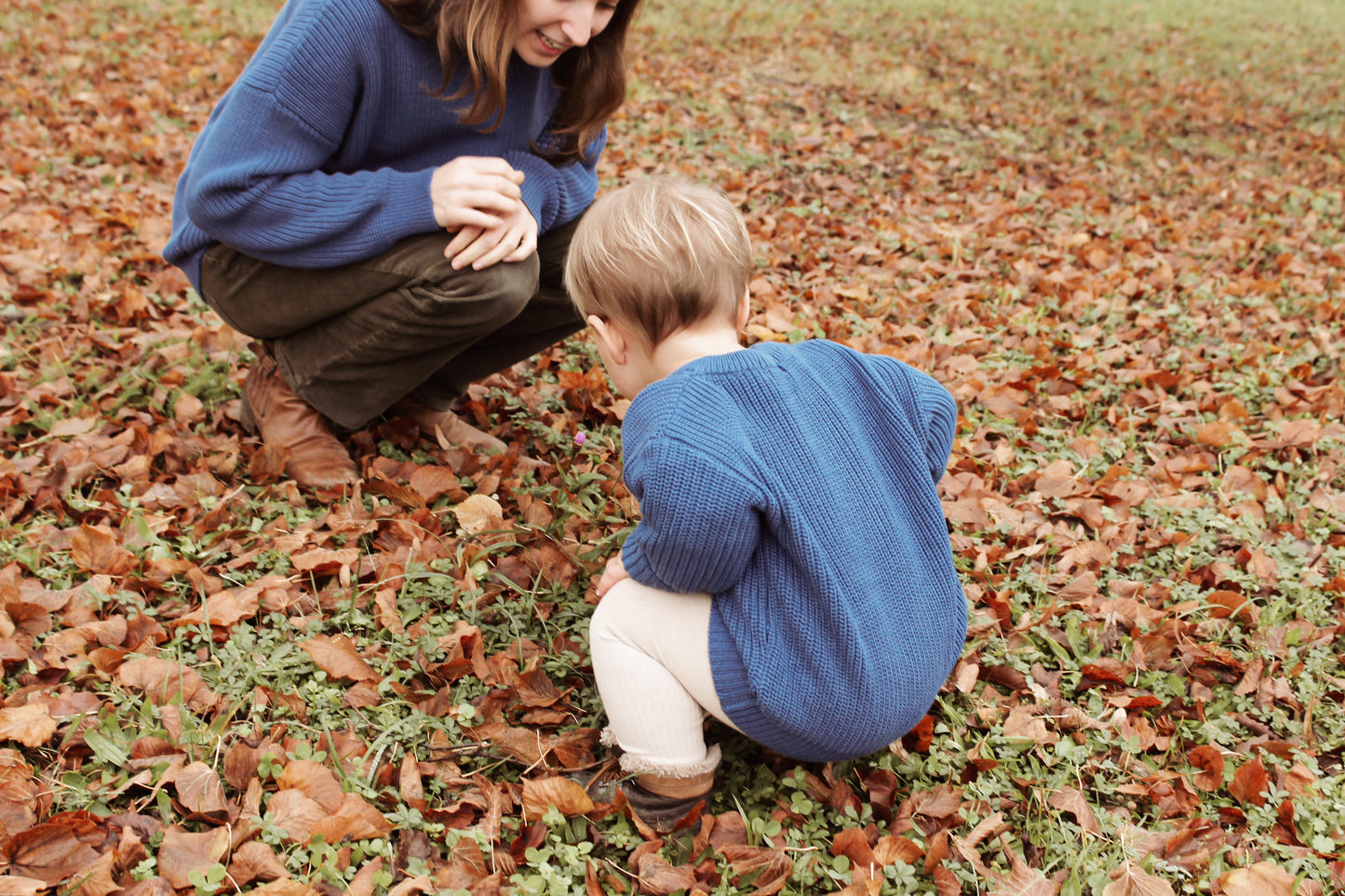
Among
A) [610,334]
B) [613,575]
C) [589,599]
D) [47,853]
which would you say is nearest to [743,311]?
[610,334]

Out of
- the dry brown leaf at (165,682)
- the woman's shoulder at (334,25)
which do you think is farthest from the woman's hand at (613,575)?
the woman's shoulder at (334,25)

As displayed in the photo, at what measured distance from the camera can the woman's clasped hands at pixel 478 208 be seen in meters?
2.11

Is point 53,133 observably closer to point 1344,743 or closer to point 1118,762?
point 1118,762

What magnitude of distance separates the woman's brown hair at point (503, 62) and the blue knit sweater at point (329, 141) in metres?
0.06

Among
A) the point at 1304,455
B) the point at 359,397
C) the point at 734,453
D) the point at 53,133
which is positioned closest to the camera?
the point at 734,453

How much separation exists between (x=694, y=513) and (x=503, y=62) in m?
1.27

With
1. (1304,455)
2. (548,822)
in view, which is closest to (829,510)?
(548,822)

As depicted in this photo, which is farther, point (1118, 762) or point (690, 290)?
point (1118, 762)

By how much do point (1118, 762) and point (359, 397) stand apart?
198cm

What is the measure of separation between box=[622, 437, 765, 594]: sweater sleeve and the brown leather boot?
128 centimetres

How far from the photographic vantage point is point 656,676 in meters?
1.61

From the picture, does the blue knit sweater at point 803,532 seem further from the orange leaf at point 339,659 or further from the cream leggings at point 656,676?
the orange leaf at point 339,659

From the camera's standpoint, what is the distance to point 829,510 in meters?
1.46

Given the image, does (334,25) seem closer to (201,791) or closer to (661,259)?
(661,259)
